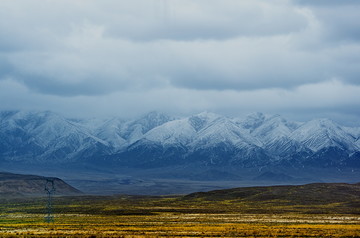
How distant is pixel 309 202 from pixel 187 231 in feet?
342

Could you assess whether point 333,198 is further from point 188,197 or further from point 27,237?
point 27,237

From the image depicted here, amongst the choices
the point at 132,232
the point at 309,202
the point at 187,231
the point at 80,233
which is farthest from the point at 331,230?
the point at 309,202

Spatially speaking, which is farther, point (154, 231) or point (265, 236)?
point (154, 231)

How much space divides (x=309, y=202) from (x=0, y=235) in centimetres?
11763

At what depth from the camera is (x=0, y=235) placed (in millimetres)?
70875

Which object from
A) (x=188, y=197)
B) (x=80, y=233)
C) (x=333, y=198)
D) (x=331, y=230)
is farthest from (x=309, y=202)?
(x=80, y=233)

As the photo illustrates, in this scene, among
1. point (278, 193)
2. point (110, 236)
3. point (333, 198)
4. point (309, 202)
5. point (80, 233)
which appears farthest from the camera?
point (278, 193)

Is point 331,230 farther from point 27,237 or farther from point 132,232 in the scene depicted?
point 27,237

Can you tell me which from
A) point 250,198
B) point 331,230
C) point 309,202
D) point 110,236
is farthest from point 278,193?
point 110,236

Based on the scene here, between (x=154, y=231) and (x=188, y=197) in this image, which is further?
(x=188, y=197)

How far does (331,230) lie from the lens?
7562cm

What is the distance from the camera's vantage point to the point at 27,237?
224 feet

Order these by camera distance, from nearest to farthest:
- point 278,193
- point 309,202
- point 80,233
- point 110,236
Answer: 1. point 110,236
2. point 80,233
3. point 309,202
4. point 278,193

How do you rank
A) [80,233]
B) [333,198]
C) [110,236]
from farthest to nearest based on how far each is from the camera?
[333,198]
[80,233]
[110,236]
